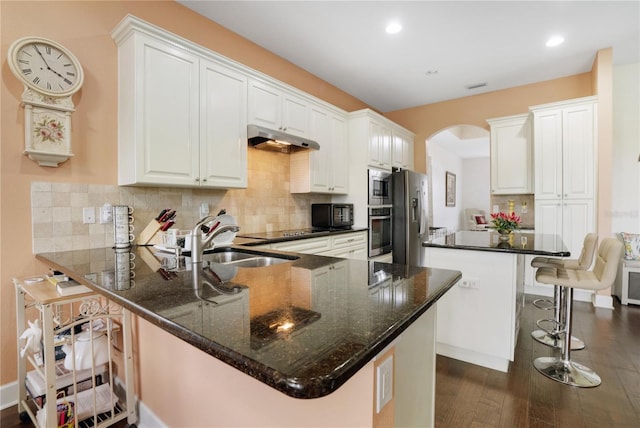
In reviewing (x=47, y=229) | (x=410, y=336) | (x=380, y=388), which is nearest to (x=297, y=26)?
(x=47, y=229)

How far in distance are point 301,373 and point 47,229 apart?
2215mm

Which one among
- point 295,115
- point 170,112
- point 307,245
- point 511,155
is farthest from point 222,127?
point 511,155

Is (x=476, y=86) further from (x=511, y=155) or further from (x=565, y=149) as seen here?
(x=565, y=149)

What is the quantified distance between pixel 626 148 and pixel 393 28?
344 cm

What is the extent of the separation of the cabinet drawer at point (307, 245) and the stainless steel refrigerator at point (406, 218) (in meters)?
1.43

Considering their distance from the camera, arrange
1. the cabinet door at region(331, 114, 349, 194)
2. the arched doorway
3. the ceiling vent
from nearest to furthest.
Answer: the cabinet door at region(331, 114, 349, 194)
the ceiling vent
the arched doorway

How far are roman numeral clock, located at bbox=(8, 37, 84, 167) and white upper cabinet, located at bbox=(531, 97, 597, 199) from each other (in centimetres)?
480

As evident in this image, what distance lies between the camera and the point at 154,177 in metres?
2.11

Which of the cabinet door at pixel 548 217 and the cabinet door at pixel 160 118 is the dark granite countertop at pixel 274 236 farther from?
the cabinet door at pixel 548 217

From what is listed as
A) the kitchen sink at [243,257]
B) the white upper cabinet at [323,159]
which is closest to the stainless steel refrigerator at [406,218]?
the white upper cabinet at [323,159]

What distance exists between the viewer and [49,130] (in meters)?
1.86

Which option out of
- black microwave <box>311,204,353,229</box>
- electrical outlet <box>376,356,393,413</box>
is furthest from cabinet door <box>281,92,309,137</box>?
A: electrical outlet <box>376,356,393,413</box>

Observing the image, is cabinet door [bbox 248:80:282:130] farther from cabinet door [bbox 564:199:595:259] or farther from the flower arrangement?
cabinet door [bbox 564:199:595:259]

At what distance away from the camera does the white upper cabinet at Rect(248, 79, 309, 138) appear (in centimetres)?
278
